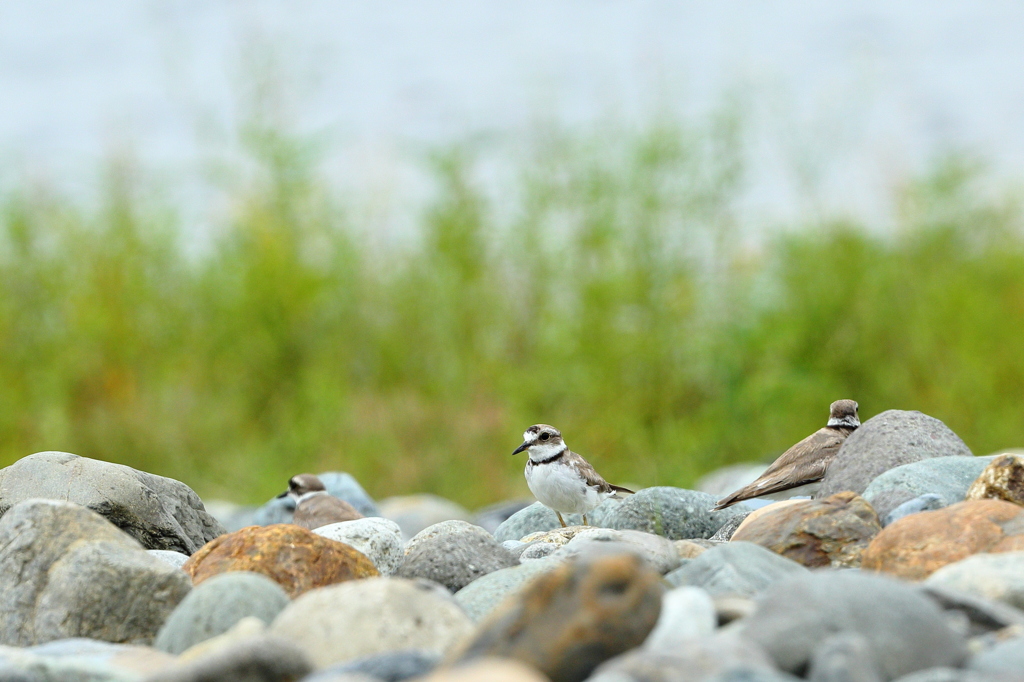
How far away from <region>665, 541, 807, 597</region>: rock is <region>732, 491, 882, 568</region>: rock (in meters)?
0.25

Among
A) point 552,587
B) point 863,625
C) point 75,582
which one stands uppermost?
point 75,582

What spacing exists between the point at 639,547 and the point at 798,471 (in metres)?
1.57

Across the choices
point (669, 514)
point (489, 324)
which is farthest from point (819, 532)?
point (489, 324)

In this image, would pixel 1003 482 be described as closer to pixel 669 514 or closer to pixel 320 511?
pixel 669 514

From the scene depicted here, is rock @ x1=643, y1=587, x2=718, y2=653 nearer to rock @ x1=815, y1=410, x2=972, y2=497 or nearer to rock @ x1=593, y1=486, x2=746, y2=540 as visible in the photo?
rock @ x1=593, y1=486, x2=746, y2=540

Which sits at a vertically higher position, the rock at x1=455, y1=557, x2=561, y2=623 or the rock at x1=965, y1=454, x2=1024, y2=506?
the rock at x1=965, y1=454, x2=1024, y2=506

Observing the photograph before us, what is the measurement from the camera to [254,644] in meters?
2.55

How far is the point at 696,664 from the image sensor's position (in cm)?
233

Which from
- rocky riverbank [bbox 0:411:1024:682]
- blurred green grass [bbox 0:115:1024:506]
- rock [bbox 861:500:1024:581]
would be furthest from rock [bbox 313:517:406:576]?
blurred green grass [bbox 0:115:1024:506]

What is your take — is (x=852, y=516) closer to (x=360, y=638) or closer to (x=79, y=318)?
(x=360, y=638)

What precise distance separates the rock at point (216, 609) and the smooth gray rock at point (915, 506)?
2396mm

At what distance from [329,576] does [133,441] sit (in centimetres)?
825

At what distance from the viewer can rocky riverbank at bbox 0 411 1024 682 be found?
2520mm

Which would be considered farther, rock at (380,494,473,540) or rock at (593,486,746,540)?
rock at (380,494,473,540)
